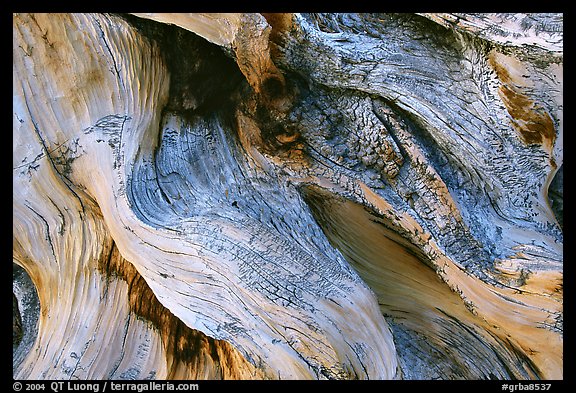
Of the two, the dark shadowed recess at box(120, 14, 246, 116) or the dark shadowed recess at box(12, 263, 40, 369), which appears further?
the dark shadowed recess at box(12, 263, 40, 369)

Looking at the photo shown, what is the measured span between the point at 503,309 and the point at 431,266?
10.2 inches

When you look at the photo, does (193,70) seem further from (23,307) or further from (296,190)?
(23,307)

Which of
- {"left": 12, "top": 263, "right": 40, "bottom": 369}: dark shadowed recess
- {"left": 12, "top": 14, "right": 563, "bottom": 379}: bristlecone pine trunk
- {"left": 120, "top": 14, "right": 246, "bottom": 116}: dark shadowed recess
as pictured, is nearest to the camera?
{"left": 12, "top": 14, "right": 563, "bottom": 379}: bristlecone pine trunk

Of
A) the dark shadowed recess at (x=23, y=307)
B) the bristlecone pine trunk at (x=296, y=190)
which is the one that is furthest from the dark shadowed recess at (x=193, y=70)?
the dark shadowed recess at (x=23, y=307)

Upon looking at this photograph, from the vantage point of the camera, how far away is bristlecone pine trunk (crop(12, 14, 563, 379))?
1.49m

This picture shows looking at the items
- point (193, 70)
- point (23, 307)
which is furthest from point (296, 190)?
point (23, 307)

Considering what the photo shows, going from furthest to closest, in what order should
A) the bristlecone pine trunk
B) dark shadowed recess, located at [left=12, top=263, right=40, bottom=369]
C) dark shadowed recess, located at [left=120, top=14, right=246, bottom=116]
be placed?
1. dark shadowed recess, located at [left=12, top=263, right=40, bottom=369]
2. dark shadowed recess, located at [left=120, top=14, right=246, bottom=116]
3. the bristlecone pine trunk

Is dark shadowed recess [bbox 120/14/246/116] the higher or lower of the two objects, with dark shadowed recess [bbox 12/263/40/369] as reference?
higher

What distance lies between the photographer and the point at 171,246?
1.48 meters

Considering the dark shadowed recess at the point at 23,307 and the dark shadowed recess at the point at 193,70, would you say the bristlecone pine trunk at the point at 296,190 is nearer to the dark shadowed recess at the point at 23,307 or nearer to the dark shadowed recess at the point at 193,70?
the dark shadowed recess at the point at 193,70

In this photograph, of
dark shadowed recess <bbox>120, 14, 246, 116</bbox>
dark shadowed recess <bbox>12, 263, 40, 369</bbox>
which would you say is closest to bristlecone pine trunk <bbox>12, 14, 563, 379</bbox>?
dark shadowed recess <bbox>120, 14, 246, 116</bbox>

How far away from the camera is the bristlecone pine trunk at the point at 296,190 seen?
1.49 m

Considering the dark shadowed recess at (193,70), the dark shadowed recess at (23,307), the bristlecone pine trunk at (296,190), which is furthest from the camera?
the dark shadowed recess at (23,307)

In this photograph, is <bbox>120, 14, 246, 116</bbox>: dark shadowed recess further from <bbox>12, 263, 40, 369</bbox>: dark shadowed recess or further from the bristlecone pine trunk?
<bbox>12, 263, 40, 369</bbox>: dark shadowed recess
